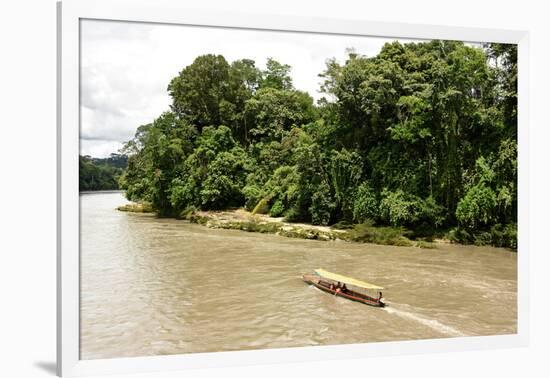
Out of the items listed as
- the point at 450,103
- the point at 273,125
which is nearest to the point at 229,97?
the point at 273,125

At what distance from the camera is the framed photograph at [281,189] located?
394cm

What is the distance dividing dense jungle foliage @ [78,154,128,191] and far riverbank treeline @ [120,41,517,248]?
1910mm

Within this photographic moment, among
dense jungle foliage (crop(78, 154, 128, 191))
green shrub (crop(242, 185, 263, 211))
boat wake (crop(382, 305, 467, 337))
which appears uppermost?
dense jungle foliage (crop(78, 154, 128, 191))

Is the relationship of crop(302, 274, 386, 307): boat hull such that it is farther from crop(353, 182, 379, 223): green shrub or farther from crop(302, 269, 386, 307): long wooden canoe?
crop(353, 182, 379, 223): green shrub

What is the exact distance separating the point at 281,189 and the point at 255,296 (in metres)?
4.62

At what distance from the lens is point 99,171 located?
441cm

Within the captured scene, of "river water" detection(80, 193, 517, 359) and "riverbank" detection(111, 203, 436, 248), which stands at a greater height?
"riverbank" detection(111, 203, 436, 248)

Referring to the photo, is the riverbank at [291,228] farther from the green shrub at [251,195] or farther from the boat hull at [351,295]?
the boat hull at [351,295]

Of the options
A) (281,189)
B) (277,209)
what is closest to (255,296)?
(281,189)

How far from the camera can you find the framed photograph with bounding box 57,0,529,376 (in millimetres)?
3941

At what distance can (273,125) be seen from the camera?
9.93m

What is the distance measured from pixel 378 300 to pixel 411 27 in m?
2.61

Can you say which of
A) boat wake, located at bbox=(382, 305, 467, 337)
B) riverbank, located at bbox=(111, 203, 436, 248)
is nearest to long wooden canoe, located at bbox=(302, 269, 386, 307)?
boat wake, located at bbox=(382, 305, 467, 337)

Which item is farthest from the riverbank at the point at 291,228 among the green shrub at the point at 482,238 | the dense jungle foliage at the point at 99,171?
the dense jungle foliage at the point at 99,171
